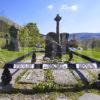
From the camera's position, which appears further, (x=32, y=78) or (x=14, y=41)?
(x=14, y=41)

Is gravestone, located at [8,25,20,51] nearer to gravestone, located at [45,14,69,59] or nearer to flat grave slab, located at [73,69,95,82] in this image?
gravestone, located at [45,14,69,59]

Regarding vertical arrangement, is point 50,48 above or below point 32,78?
above

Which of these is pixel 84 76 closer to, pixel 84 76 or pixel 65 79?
pixel 84 76

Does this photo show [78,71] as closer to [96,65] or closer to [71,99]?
[96,65]

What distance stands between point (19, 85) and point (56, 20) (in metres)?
17.0

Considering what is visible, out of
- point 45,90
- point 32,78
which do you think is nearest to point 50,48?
point 32,78

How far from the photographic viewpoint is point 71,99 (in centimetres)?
656

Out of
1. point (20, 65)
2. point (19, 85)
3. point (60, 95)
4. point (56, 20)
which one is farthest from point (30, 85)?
point (56, 20)

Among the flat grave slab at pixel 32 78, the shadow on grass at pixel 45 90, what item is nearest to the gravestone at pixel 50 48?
the flat grave slab at pixel 32 78

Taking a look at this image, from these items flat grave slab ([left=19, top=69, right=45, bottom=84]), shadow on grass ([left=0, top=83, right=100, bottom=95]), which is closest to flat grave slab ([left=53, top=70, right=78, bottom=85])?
flat grave slab ([left=19, top=69, right=45, bottom=84])

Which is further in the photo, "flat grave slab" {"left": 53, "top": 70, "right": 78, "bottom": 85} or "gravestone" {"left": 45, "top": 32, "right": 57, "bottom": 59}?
"gravestone" {"left": 45, "top": 32, "right": 57, "bottom": 59}

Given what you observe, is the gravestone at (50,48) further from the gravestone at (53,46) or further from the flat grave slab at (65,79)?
the flat grave slab at (65,79)

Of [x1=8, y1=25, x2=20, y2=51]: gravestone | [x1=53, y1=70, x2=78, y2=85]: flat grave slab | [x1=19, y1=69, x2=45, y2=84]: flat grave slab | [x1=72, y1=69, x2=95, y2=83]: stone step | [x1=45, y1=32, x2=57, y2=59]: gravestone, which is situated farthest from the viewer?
[x1=8, y1=25, x2=20, y2=51]: gravestone

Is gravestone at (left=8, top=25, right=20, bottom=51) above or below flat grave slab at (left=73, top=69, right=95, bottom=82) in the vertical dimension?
above
